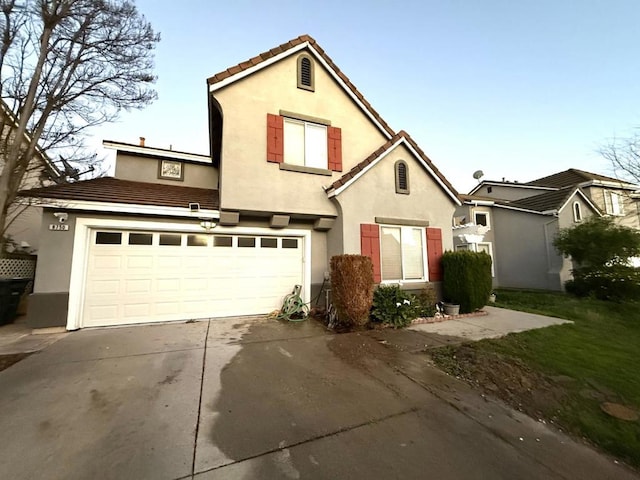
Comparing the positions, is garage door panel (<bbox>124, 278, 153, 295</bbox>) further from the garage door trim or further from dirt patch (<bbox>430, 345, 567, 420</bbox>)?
dirt patch (<bbox>430, 345, 567, 420</bbox>)

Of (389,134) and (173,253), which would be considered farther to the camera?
(389,134)

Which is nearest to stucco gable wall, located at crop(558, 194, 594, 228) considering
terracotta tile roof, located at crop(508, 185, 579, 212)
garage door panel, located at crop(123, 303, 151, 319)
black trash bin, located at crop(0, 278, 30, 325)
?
terracotta tile roof, located at crop(508, 185, 579, 212)

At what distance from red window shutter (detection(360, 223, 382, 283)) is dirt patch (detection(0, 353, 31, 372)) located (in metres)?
7.25

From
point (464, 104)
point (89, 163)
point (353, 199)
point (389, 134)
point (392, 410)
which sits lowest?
point (392, 410)

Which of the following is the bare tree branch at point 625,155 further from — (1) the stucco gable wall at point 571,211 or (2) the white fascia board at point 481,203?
(2) the white fascia board at point 481,203

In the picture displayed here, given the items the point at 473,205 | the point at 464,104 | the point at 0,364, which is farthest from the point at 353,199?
the point at 473,205

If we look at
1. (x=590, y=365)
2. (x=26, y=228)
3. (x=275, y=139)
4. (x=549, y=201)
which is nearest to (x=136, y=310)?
(x=275, y=139)

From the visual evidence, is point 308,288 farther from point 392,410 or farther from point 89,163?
point 89,163

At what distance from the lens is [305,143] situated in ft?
25.7

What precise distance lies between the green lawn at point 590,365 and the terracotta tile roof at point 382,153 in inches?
194

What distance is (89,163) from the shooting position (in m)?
7.62

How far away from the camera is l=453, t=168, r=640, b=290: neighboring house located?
1345 cm

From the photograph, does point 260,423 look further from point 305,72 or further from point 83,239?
point 305,72

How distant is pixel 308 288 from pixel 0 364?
6.19 meters
